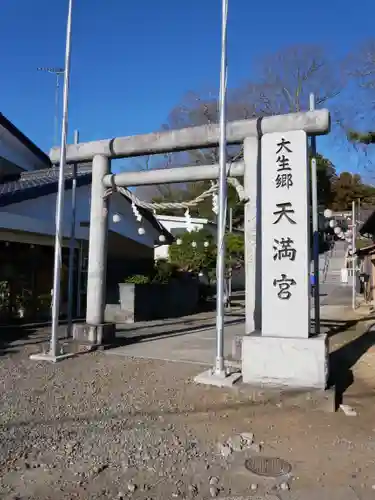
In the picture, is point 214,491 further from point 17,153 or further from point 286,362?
point 17,153

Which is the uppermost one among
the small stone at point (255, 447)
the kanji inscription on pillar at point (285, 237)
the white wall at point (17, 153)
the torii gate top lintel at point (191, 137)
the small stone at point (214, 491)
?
the white wall at point (17, 153)

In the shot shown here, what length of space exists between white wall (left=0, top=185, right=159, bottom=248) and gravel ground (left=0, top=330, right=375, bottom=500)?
577 cm

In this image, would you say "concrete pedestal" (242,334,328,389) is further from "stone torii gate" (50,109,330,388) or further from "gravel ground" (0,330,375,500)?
"gravel ground" (0,330,375,500)

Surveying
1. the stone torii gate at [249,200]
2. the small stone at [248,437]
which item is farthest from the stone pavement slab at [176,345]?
the small stone at [248,437]

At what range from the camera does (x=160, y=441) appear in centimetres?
485

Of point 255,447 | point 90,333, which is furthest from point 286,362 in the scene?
point 90,333

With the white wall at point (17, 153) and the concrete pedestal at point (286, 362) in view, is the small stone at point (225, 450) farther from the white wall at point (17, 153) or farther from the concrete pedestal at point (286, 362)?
the white wall at point (17, 153)

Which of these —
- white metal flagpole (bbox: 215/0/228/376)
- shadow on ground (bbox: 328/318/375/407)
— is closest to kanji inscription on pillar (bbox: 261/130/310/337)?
white metal flagpole (bbox: 215/0/228/376)

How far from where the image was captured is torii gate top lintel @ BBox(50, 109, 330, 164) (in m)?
7.29

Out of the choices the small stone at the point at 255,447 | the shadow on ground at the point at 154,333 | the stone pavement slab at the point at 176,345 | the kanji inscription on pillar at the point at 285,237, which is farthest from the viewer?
the shadow on ground at the point at 154,333

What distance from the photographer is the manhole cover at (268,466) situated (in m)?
4.22

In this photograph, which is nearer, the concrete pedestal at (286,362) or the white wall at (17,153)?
the concrete pedestal at (286,362)

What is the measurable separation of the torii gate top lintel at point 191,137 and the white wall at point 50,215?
8.98ft

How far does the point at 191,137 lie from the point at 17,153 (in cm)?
1296
